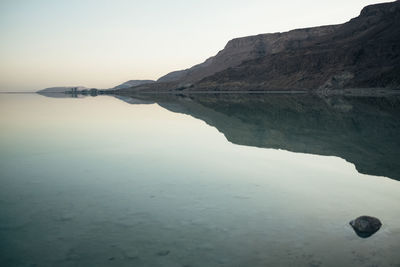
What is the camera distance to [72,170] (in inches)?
494

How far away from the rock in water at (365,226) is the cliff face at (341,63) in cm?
9910

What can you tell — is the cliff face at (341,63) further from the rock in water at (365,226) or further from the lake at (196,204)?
the rock in water at (365,226)

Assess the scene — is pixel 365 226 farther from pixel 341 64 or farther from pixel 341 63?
pixel 341 63

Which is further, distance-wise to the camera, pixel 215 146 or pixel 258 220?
pixel 215 146

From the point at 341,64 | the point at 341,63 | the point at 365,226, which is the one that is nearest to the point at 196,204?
the point at 365,226

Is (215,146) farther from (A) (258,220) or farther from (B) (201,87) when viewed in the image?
(B) (201,87)

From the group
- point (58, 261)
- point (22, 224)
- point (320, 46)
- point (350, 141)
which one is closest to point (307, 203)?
point (58, 261)

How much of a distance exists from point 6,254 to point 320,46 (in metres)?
174

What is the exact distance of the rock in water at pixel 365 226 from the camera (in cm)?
703

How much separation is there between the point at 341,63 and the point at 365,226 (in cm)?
13913

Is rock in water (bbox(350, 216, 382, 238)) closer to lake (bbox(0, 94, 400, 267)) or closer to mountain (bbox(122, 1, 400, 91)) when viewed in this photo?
lake (bbox(0, 94, 400, 267))

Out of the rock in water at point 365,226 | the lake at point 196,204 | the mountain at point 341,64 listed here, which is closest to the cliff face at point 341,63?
the mountain at point 341,64

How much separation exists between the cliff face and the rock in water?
325ft

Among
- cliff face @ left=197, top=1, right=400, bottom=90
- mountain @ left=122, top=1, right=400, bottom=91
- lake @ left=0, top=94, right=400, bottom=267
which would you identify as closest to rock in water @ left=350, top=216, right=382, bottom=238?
lake @ left=0, top=94, right=400, bottom=267
